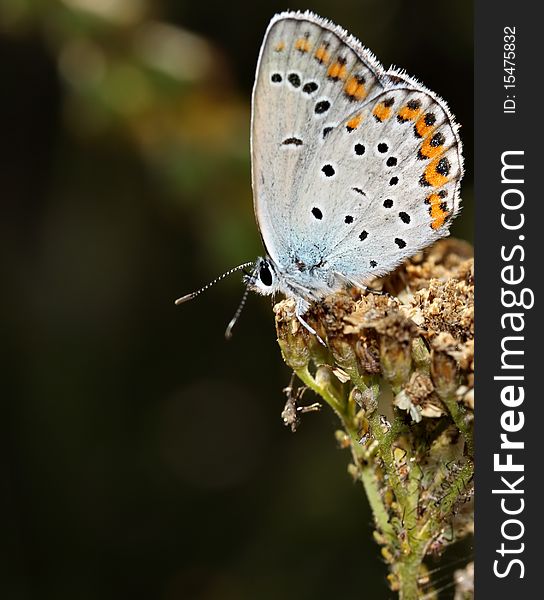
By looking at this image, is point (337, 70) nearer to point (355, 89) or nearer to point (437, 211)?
point (355, 89)

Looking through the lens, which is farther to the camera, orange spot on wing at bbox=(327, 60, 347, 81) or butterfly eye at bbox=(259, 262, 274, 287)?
butterfly eye at bbox=(259, 262, 274, 287)

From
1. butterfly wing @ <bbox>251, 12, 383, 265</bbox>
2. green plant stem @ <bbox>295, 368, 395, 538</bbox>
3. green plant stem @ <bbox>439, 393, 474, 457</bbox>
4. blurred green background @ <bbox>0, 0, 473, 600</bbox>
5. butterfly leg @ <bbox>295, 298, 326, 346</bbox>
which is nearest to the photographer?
green plant stem @ <bbox>439, 393, 474, 457</bbox>

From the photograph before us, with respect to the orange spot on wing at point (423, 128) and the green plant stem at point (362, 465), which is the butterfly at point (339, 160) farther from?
the green plant stem at point (362, 465)

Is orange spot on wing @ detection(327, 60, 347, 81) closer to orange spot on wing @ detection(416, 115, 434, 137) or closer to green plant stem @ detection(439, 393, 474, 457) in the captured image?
orange spot on wing @ detection(416, 115, 434, 137)

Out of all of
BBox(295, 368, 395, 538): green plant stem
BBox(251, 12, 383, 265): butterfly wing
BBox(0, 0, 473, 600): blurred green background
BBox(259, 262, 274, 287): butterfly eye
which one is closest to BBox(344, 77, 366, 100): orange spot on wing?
BBox(251, 12, 383, 265): butterfly wing

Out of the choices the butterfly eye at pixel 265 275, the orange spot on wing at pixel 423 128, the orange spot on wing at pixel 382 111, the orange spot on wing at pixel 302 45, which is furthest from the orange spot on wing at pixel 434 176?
the butterfly eye at pixel 265 275

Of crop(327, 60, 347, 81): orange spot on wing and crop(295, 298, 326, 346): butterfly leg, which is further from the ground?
crop(327, 60, 347, 81): orange spot on wing

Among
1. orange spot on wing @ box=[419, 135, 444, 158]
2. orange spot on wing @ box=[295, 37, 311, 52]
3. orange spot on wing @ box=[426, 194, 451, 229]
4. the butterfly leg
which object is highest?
orange spot on wing @ box=[295, 37, 311, 52]

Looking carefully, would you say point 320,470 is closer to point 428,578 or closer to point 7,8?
point 428,578
